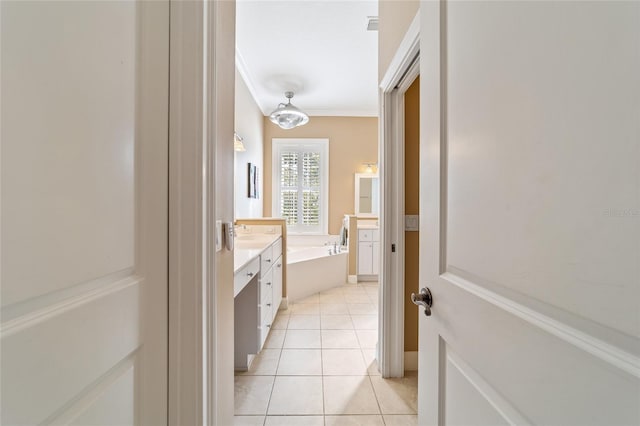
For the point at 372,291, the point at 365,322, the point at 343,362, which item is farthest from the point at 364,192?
the point at 343,362

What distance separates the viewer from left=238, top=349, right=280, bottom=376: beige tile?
188 cm

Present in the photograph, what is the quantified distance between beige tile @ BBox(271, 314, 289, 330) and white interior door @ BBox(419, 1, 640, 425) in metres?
2.13

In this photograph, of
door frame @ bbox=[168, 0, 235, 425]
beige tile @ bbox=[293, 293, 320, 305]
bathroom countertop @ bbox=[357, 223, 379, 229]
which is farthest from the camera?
bathroom countertop @ bbox=[357, 223, 379, 229]

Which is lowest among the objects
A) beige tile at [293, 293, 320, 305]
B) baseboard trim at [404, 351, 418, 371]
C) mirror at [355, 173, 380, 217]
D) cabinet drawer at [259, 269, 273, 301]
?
beige tile at [293, 293, 320, 305]

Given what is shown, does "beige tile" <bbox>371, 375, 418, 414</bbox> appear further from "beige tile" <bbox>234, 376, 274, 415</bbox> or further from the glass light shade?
the glass light shade

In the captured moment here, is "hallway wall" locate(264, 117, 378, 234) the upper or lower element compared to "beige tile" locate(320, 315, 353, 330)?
upper

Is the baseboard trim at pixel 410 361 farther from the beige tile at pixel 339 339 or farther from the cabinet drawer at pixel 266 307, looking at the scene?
the cabinet drawer at pixel 266 307

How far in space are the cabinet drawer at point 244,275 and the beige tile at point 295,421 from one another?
2.43 feet

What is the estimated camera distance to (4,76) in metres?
0.39

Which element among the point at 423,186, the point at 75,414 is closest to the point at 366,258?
the point at 423,186

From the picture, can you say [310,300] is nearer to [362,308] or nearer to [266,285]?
[362,308]

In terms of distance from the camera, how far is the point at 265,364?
199cm

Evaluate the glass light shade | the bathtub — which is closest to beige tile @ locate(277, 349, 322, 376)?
the bathtub

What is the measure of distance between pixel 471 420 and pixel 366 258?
12.2ft
